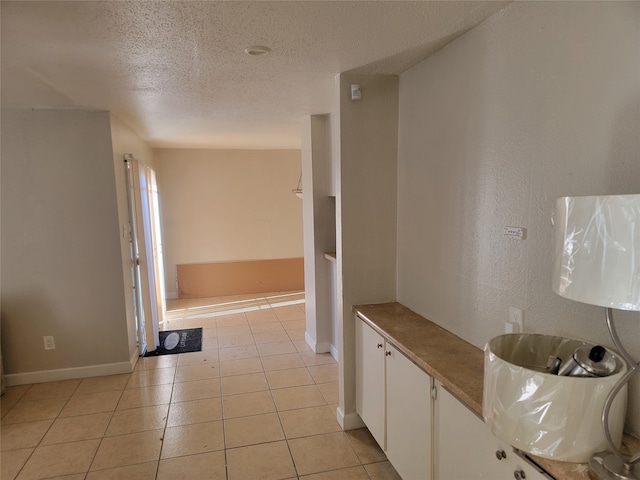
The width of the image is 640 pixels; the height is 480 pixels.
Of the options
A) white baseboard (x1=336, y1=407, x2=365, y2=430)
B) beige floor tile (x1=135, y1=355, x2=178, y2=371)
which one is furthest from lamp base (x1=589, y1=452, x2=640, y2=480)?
beige floor tile (x1=135, y1=355, x2=178, y2=371)

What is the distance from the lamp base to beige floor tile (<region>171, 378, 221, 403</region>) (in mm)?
2726

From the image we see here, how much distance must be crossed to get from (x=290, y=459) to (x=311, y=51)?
2342 mm

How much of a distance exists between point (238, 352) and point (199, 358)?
0.39 metres

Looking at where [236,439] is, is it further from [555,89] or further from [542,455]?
[555,89]

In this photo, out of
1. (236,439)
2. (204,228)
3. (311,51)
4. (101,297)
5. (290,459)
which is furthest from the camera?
(204,228)

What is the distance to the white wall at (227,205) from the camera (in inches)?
241

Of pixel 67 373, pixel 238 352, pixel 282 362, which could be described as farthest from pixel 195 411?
pixel 67 373

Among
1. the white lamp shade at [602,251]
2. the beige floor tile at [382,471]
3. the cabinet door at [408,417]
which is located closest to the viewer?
the white lamp shade at [602,251]

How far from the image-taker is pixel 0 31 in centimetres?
173

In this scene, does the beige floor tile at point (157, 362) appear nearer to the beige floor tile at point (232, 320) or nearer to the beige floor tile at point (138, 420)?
the beige floor tile at point (138, 420)

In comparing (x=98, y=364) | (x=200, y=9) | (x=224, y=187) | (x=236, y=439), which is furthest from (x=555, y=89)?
(x=224, y=187)

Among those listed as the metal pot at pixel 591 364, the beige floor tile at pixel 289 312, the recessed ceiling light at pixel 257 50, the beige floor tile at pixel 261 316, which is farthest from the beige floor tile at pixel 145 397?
the metal pot at pixel 591 364

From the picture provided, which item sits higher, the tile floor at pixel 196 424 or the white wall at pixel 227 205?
the white wall at pixel 227 205

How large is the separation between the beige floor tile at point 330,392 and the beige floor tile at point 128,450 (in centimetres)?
121
